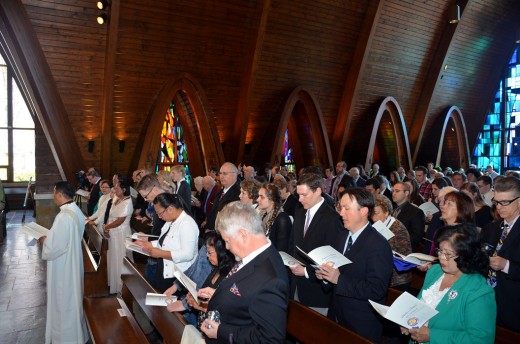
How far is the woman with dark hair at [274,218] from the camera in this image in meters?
4.07

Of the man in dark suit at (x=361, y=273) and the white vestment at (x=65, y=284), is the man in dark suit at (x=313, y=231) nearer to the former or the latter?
the man in dark suit at (x=361, y=273)

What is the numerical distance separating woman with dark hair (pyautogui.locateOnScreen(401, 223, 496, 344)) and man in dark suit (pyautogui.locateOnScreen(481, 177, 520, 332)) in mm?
569

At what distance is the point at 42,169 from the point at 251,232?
36.1 ft

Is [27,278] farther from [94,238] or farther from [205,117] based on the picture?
[205,117]

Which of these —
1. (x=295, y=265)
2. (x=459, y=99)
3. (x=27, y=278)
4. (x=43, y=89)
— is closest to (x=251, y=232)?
(x=295, y=265)

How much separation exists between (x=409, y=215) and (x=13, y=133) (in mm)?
14999

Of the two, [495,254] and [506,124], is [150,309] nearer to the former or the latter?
[495,254]

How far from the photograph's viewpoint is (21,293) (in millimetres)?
6266

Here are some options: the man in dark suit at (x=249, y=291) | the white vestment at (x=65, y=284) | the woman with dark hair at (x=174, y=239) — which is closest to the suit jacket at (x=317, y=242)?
the woman with dark hair at (x=174, y=239)

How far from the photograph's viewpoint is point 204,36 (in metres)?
11.2

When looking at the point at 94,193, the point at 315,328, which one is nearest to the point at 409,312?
the point at 315,328

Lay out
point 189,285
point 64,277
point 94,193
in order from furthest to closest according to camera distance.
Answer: point 94,193 → point 64,277 → point 189,285

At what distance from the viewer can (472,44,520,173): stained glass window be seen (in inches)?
715

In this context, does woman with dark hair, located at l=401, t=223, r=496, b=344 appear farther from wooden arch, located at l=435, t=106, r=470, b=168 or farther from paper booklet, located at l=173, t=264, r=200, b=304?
wooden arch, located at l=435, t=106, r=470, b=168
